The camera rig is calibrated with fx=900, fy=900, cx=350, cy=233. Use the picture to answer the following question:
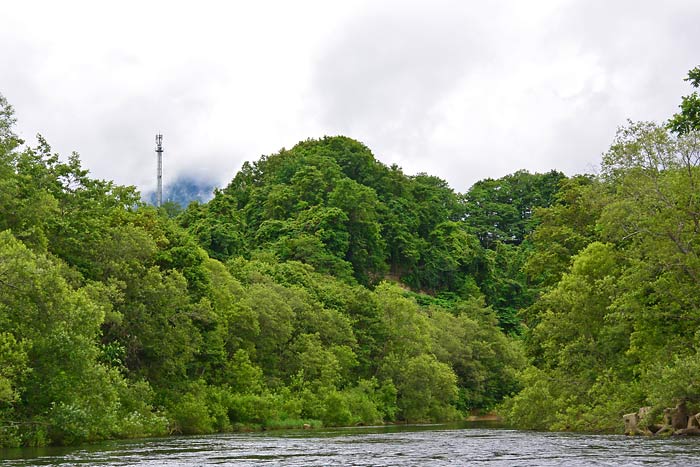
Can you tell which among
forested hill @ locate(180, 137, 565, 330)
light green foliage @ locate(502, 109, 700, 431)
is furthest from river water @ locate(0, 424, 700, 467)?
forested hill @ locate(180, 137, 565, 330)

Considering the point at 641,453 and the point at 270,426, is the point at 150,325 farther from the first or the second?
the point at 641,453

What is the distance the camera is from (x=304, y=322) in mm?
89938

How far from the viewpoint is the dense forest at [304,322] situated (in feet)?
136

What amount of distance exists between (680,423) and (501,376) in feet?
261

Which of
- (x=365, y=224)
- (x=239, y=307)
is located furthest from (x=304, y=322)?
(x=365, y=224)

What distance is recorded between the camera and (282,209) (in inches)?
5640

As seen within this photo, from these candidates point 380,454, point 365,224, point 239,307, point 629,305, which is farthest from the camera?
point 365,224

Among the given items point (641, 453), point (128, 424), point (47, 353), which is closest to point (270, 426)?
point (128, 424)

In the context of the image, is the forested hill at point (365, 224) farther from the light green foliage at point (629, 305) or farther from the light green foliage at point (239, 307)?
the light green foliage at point (629, 305)

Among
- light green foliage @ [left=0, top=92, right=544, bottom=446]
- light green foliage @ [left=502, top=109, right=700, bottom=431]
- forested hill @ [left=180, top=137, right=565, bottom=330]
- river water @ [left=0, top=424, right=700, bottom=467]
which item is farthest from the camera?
forested hill @ [left=180, top=137, right=565, bottom=330]

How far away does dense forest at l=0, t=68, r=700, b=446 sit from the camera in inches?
1631

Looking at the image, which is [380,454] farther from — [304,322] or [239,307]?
[304,322]

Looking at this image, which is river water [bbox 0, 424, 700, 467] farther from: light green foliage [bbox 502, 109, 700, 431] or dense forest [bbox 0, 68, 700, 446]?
light green foliage [bbox 502, 109, 700, 431]

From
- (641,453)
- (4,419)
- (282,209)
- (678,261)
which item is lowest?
(641,453)
